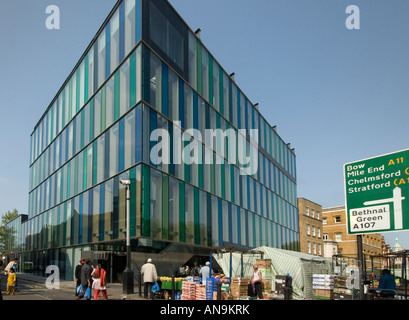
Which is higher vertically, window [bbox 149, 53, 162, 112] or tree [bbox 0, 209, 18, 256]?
window [bbox 149, 53, 162, 112]

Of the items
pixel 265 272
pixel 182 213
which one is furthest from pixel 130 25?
pixel 265 272

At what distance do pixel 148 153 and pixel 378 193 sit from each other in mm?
16987

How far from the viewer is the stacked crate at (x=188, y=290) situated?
16.7 m

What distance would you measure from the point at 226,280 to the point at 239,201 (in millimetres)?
17978

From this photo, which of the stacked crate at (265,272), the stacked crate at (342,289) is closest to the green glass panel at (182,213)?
the stacked crate at (265,272)

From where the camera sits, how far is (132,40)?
2578 centimetres

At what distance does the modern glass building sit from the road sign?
1571 cm

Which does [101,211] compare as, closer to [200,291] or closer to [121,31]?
[121,31]

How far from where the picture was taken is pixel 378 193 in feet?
28.0

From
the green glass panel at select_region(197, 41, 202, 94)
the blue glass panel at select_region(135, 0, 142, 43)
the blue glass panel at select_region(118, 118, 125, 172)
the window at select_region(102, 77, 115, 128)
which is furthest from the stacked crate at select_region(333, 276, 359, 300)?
the green glass panel at select_region(197, 41, 202, 94)

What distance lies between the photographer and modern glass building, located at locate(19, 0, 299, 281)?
24688 millimetres

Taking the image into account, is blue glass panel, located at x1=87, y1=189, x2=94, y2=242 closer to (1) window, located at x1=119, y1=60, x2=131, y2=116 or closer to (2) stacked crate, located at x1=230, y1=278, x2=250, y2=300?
(1) window, located at x1=119, y1=60, x2=131, y2=116
